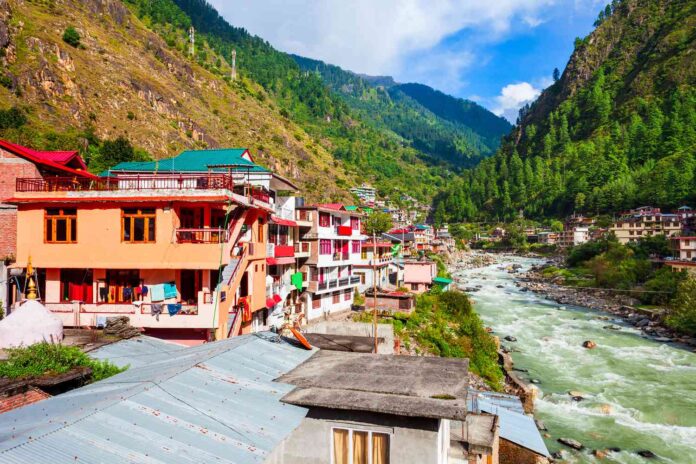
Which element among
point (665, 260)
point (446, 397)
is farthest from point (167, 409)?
point (665, 260)

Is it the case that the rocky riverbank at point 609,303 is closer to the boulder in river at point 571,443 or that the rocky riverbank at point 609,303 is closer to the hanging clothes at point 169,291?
the boulder in river at point 571,443

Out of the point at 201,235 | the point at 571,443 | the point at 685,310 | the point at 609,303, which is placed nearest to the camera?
the point at 201,235

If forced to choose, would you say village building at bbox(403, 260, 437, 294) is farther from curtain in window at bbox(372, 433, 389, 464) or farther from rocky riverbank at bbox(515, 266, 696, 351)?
curtain in window at bbox(372, 433, 389, 464)

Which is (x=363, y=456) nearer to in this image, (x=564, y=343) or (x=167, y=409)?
(x=167, y=409)

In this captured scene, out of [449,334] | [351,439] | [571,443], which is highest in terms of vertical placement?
[351,439]

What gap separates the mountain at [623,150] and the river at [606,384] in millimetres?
90831

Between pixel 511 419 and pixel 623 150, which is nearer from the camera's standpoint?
pixel 511 419

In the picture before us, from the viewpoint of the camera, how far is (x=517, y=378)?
29.3 m

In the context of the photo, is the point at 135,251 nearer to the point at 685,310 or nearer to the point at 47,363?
the point at 47,363

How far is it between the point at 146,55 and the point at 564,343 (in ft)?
369

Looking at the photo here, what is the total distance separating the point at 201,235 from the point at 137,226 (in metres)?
2.31

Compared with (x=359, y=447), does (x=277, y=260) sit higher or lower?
higher

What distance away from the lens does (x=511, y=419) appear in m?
19.0

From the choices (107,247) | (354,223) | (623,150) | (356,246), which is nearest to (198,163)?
(107,247)
